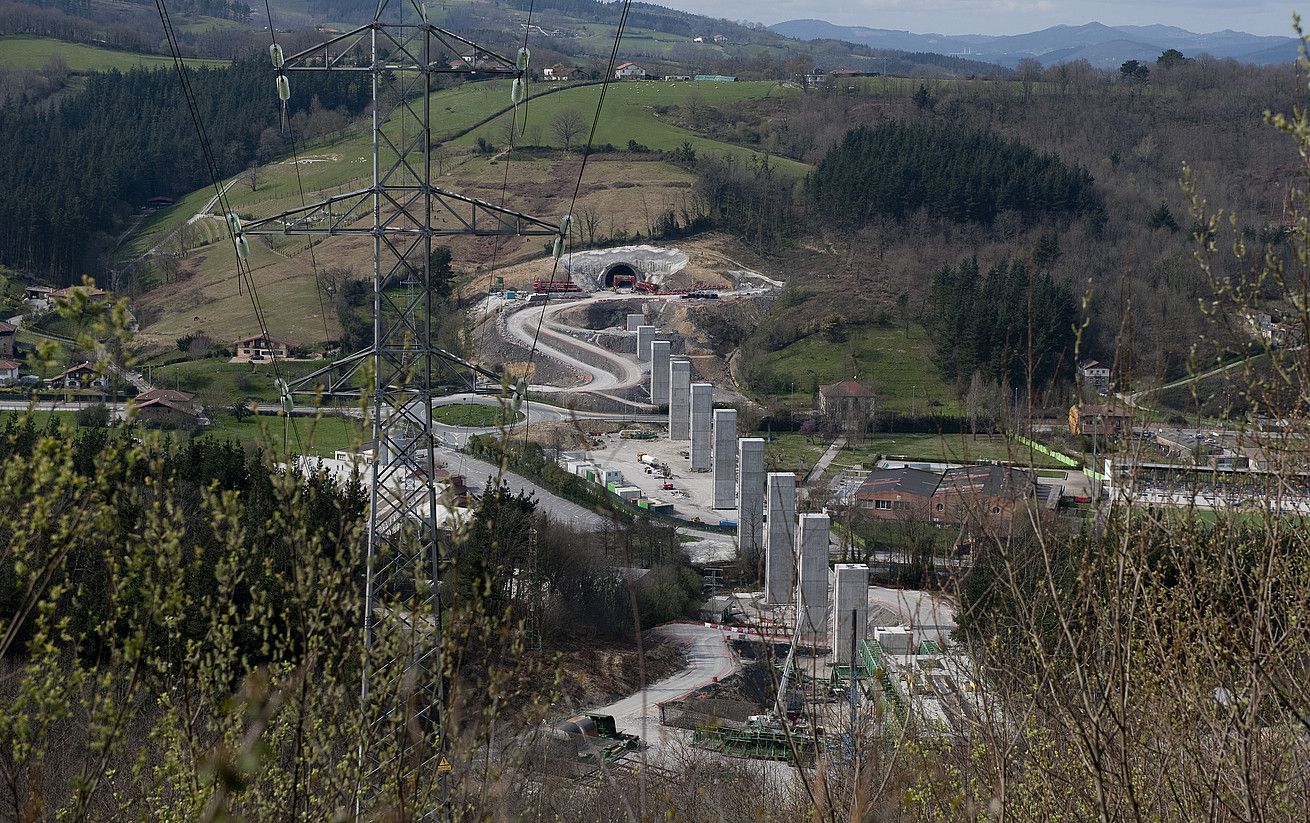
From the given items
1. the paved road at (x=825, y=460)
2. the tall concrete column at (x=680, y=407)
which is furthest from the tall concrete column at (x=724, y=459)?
the tall concrete column at (x=680, y=407)

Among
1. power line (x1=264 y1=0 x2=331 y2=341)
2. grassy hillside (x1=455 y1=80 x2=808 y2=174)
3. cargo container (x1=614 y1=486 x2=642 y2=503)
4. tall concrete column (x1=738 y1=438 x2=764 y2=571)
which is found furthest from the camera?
grassy hillside (x1=455 y1=80 x2=808 y2=174)

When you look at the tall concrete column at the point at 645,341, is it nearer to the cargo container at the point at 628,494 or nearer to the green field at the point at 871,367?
Result: the green field at the point at 871,367

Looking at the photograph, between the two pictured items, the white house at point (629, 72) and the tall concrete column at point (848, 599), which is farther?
the white house at point (629, 72)

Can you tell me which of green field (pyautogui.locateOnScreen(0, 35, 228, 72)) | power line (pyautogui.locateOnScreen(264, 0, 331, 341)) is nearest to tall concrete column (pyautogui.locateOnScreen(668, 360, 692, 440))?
power line (pyautogui.locateOnScreen(264, 0, 331, 341))

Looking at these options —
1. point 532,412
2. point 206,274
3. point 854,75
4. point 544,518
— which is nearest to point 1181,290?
point 532,412

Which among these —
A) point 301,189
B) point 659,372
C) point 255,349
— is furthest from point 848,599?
point 255,349

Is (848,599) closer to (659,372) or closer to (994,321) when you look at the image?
(659,372)

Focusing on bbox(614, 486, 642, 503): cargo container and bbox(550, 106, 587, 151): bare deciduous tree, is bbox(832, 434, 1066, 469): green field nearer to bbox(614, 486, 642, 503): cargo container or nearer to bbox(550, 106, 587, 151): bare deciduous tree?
bbox(614, 486, 642, 503): cargo container
